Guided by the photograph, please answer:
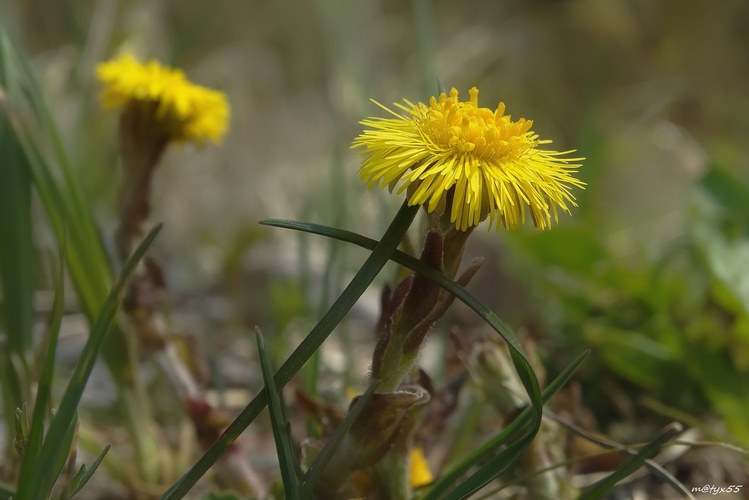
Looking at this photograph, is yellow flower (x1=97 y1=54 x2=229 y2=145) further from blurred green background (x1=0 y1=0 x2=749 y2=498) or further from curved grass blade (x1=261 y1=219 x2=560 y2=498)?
curved grass blade (x1=261 y1=219 x2=560 y2=498)

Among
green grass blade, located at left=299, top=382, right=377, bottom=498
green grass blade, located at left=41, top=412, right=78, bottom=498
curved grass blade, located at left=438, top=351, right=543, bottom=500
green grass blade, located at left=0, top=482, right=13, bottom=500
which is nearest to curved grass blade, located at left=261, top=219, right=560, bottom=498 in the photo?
curved grass blade, located at left=438, top=351, right=543, bottom=500

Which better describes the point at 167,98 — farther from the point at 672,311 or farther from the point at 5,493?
the point at 672,311

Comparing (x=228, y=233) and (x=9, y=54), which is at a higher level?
(x=9, y=54)

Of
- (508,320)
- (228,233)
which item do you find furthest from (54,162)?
(228,233)

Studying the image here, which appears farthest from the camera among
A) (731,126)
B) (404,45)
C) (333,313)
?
(404,45)

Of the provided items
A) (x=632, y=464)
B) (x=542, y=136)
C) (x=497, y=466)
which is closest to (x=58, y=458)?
(x=497, y=466)

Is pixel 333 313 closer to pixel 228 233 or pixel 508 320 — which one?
pixel 508 320

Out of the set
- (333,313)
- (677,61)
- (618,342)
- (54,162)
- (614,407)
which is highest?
(677,61)
